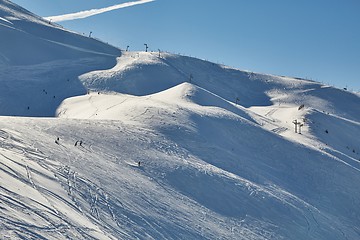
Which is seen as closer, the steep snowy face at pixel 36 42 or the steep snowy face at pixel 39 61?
the steep snowy face at pixel 39 61

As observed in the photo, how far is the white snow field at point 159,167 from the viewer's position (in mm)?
12008

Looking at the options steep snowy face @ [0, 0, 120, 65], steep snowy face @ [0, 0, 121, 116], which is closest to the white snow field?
steep snowy face @ [0, 0, 121, 116]

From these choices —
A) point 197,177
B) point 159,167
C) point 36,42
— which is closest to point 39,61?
point 36,42

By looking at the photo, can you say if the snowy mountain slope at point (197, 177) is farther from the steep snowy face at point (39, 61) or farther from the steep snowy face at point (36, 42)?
the steep snowy face at point (36, 42)

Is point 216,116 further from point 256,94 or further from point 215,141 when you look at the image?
point 256,94

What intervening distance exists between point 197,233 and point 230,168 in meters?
6.66

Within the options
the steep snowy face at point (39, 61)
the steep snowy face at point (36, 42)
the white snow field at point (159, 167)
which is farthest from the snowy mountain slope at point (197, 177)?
the steep snowy face at point (36, 42)

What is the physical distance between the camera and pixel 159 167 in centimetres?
1781

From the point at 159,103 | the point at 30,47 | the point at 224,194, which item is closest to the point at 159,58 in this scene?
the point at 30,47

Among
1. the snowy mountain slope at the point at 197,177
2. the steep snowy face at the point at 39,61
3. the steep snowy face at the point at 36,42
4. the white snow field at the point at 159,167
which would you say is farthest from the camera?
the steep snowy face at the point at 36,42

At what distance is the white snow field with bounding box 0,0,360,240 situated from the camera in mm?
12008

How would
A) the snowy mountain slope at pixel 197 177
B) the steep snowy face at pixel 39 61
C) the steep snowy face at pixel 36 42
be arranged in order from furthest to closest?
the steep snowy face at pixel 36 42, the steep snowy face at pixel 39 61, the snowy mountain slope at pixel 197 177

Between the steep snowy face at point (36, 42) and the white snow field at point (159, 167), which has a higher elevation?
the steep snowy face at point (36, 42)

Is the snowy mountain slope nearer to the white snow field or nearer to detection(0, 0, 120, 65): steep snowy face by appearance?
the white snow field
